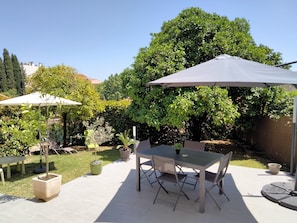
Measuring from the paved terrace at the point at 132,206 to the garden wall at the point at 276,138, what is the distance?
6.38 ft

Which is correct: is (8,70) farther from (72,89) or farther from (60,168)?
(60,168)

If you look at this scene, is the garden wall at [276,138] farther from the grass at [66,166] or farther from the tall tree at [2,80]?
the tall tree at [2,80]

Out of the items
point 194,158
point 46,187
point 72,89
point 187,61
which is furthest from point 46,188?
point 187,61

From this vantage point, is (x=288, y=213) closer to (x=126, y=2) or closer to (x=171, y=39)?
(x=171, y=39)

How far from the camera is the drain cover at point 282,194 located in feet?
13.0

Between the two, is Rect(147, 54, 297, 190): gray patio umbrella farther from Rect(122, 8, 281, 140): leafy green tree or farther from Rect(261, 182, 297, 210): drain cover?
Rect(122, 8, 281, 140): leafy green tree

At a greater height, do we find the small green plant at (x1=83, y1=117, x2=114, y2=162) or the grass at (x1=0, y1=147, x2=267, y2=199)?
the small green plant at (x1=83, y1=117, x2=114, y2=162)

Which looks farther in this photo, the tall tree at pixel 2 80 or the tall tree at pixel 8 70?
the tall tree at pixel 8 70

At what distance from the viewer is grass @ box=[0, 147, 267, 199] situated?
16.5 ft

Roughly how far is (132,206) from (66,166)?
3856 mm

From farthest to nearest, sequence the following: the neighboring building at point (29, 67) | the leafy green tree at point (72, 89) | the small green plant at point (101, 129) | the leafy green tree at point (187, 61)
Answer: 1. the neighboring building at point (29, 67)
2. the small green plant at point (101, 129)
3. the leafy green tree at point (72, 89)
4. the leafy green tree at point (187, 61)

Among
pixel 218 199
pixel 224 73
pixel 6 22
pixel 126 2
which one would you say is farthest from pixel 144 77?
pixel 6 22

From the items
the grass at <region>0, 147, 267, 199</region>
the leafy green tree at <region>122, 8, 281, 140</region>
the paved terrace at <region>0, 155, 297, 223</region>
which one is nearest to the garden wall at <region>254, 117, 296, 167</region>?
the grass at <region>0, 147, 267, 199</region>

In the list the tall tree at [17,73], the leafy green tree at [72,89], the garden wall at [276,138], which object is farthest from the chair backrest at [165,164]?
the tall tree at [17,73]
